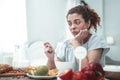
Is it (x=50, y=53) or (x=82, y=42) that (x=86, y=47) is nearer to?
(x=82, y=42)

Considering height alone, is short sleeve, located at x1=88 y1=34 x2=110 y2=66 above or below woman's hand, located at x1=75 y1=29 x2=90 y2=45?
below

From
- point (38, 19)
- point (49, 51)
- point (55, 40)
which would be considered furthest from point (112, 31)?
point (49, 51)

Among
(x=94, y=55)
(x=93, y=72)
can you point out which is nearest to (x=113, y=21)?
(x=94, y=55)

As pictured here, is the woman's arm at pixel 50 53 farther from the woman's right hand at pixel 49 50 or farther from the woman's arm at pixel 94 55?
the woman's arm at pixel 94 55

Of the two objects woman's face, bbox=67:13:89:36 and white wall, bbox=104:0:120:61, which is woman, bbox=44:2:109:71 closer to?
woman's face, bbox=67:13:89:36

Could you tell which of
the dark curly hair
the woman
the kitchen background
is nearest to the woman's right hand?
the woman

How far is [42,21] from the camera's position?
2.97 meters

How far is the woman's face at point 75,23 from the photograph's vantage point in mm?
1584

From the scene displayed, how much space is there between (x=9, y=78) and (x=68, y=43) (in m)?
0.51

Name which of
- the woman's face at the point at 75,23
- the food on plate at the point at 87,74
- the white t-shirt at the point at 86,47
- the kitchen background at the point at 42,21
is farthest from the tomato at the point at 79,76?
the kitchen background at the point at 42,21

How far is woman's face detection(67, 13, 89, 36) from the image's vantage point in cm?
158

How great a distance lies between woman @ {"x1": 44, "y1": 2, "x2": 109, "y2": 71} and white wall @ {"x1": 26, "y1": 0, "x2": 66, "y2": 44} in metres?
1.31

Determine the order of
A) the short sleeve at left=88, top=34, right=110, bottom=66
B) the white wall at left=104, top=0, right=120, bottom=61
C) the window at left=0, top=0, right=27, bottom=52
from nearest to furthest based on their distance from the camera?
the short sleeve at left=88, top=34, right=110, bottom=66 < the window at left=0, top=0, right=27, bottom=52 < the white wall at left=104, top=0, right=120, bottom=61

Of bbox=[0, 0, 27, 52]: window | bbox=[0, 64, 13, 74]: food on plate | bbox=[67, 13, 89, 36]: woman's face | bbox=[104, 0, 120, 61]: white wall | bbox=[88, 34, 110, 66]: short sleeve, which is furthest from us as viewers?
bbox=[104, 0, 120, 61]: white wall
